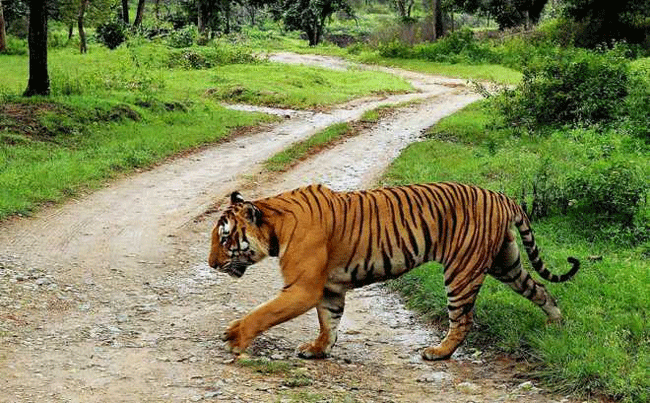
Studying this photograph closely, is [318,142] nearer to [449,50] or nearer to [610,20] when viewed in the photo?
[610,20]

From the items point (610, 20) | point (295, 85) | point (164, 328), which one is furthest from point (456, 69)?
point (164, 328)

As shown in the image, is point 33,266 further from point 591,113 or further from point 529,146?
point 591,113

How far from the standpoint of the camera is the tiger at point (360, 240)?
6.23 metres

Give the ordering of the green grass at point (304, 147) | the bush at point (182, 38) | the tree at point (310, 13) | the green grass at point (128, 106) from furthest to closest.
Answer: the tree at point (310, 13) → the bush at point (182, 38) → the green grass at point (304, 147) → the green grass at point (128, 106)

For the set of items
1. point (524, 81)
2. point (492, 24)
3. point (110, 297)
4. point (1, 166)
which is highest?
point (492, 24)

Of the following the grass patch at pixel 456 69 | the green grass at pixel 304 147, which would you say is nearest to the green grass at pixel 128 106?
the green grass at pixel 304 147

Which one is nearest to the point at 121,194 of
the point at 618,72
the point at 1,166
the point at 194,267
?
the point at 1,166

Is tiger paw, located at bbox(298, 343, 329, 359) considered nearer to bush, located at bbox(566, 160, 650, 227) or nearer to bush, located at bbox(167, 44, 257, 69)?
bush, located at bbox(566, 160, 650, 227)

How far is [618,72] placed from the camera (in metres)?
16.8

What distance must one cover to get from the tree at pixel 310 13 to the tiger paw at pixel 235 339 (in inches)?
1841

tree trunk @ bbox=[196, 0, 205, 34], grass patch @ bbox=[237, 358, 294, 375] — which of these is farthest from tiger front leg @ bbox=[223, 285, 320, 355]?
tree trunk @ bbox=[196, 0, 205, 34]

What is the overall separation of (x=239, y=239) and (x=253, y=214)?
0.24 m

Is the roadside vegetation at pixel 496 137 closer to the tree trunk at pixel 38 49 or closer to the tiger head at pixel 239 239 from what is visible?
the tree trunk at pixel 38 49

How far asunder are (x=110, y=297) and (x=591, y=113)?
11580mm
